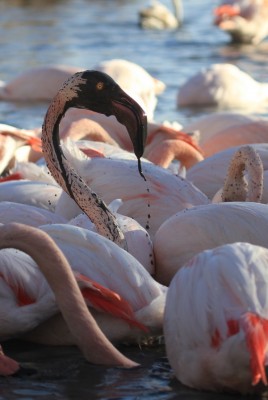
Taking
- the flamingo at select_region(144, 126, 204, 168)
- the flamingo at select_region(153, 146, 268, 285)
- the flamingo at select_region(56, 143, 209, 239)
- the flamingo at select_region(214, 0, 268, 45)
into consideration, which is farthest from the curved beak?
the flamingo at select_region(214, 0, 268, 45)

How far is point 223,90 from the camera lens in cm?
1136

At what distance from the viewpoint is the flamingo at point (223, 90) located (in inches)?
444

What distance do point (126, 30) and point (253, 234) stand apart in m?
13.4

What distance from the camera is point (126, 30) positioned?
17969mm

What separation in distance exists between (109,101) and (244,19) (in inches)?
474

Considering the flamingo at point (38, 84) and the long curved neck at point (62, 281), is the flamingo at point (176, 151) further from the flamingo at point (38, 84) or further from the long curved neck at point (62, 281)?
the flamingo at point (38, 84)

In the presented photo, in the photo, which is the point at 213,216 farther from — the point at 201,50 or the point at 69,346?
the point at 201,50

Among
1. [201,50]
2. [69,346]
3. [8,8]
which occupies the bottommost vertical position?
[8,8]

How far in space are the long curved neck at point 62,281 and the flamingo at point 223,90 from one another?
7.30 meters

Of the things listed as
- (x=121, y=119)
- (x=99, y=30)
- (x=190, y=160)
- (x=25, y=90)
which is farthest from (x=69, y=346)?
(x=99, y=30)

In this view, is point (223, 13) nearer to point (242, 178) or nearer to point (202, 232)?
point (242, 178)

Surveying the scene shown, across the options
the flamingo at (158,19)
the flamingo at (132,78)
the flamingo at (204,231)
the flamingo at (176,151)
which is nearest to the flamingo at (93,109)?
the flamingo at (204,231)

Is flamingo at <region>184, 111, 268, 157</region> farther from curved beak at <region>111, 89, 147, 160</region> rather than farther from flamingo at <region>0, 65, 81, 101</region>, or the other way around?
flamingo at <region>0, 65, 81, 101</region>

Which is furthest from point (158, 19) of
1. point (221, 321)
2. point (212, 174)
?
point (221, 321)
